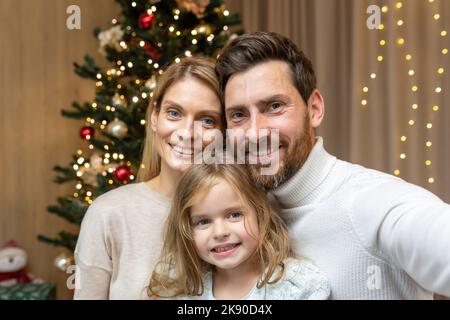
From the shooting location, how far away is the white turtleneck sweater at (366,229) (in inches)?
41.9

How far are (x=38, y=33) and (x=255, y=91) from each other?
2891 millimetres

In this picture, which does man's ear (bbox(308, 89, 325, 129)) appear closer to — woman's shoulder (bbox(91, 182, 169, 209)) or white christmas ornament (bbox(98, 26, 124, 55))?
woman's shoulder (bbox(91, 182, 169, 209))

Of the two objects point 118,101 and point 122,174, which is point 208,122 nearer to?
point 122,174

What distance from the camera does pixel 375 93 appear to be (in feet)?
11.0

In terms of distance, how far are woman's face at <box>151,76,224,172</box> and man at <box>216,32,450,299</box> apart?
8 cm

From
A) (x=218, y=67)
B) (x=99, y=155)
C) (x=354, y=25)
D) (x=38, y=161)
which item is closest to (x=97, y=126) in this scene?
(x=99, y=155)

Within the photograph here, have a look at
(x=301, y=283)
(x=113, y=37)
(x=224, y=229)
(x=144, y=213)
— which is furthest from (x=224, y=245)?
(x=113, y=37)

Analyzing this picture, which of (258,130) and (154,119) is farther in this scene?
(154,119)

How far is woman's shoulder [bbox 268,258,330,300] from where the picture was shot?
4.22 ft

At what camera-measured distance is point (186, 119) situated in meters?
1.55

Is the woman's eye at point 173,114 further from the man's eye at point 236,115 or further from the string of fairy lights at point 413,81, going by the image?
the string of fairy lights at point 413,81

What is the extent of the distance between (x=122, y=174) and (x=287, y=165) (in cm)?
145

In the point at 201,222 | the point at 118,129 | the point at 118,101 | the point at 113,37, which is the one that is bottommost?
the point at 201,222
